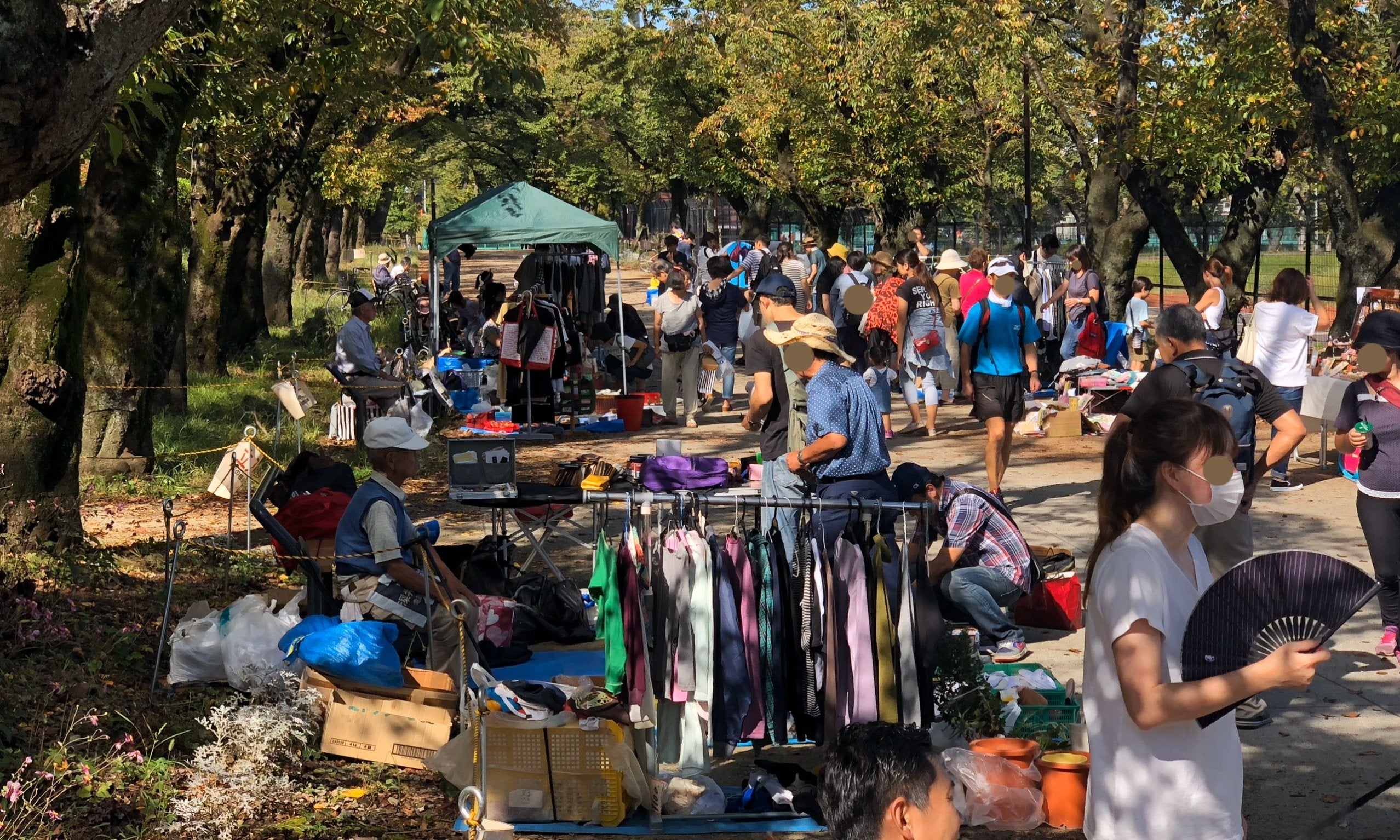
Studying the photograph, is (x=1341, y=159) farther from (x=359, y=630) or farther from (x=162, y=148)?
(x=359, y=630)

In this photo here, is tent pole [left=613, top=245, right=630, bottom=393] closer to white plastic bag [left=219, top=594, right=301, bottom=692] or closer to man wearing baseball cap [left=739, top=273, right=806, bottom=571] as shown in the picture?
man wearing baseball cap [left=739, top=273, right=806, bottom=571]

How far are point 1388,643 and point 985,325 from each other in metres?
4.32

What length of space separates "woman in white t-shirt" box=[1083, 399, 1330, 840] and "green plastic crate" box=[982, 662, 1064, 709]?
352 cm

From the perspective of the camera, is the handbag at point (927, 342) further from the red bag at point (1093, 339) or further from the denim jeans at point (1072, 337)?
the red bag at point (1093, 339)

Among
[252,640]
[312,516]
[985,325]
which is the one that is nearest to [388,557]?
[252,640]

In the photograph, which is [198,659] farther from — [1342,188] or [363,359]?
[1342,188]

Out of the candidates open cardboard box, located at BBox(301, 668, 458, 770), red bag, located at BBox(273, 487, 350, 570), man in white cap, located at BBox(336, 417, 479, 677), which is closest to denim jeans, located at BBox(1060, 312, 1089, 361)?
red bag, located at BBox(273, 487, 350, 570)

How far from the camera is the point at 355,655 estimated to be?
21.9 ft

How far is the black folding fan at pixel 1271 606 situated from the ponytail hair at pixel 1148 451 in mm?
268

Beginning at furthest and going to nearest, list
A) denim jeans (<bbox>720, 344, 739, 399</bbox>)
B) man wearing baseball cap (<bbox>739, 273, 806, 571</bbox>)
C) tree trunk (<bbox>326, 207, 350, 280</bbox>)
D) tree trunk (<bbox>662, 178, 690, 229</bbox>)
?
tree trunk (<bbox>662, 178, 690, 229</bbox>) < tree trunk (<bbox>326, 207, 350, 280</bbox>) < denim jeans (<bbox>720, 344, 739, 399</bbox>) < man wearing baseball cap (<bbox>739, 273, 806, 571</bbox>)

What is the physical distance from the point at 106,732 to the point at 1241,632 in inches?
200

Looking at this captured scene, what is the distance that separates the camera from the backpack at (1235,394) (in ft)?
23.3

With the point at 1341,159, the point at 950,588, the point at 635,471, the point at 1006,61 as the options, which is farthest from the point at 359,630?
the point at 1006,61

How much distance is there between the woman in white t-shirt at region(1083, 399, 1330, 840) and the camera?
3059mm
